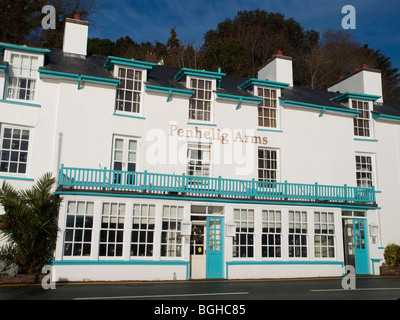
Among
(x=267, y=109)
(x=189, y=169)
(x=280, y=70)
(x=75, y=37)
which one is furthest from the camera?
(x=280, y=70)

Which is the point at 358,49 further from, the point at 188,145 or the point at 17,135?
the point at 17,135

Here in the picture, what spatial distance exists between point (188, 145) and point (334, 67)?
28687 millimetres

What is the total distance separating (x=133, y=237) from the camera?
15531mm

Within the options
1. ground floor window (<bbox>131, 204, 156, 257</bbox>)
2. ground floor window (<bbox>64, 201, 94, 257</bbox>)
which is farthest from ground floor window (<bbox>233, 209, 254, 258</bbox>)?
ground floor window (<bbox>64, 201, 94, 257</bbox>)

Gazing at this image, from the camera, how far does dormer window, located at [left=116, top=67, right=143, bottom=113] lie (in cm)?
1752

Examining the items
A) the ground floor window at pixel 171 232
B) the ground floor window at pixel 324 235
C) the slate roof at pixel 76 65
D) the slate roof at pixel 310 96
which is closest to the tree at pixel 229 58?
the slate roof at pixel 310 96

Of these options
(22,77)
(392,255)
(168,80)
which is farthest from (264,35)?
(22,77)

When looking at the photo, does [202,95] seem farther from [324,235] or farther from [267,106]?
[324,235]

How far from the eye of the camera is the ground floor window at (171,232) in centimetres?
1589

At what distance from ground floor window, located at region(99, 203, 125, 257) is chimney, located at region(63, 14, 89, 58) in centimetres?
836

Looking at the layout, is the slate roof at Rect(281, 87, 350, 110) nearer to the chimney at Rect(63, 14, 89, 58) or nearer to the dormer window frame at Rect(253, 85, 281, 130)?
the dormer window frame at Rect(253, 85, 281, 130)

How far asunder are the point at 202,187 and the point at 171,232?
2407 mm

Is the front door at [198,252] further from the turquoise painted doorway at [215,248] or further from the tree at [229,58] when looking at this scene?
the tree at [229,58]

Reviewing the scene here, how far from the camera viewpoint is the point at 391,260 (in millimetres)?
19422
